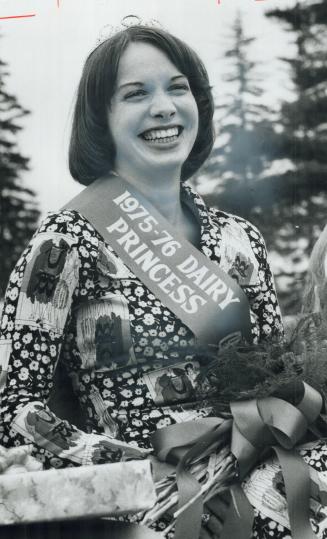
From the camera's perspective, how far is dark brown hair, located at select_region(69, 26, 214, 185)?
274 centimetres

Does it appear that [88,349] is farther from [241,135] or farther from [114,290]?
[241,135]

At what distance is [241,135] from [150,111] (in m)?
0.24

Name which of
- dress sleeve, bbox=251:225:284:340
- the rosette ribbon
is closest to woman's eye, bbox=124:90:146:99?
dress sleeve, bbox=251:225:284:340

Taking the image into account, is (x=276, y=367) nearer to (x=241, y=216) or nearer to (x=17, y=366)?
(x=241, y=216)

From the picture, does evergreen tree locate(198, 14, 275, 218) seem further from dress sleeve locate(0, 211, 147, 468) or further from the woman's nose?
dress sleeve locate(0, 211, 147, 468)

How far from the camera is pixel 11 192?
106 inches

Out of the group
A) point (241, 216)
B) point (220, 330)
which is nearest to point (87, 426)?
point (220, 330)

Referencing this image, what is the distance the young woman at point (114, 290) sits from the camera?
2.67 metres

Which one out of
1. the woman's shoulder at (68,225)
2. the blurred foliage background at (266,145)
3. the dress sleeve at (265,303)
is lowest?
the dress sleeve at (265,303)

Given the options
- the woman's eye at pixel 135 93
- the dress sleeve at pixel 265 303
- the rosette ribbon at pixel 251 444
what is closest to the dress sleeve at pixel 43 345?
the rosette ribbon at pixel 251 444

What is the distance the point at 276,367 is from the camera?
266 centimetres

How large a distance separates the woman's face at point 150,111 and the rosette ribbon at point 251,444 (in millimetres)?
695

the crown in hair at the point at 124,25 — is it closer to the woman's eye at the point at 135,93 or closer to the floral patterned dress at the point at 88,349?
the woman's eye at the point at 135,93

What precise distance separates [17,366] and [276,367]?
64cm
